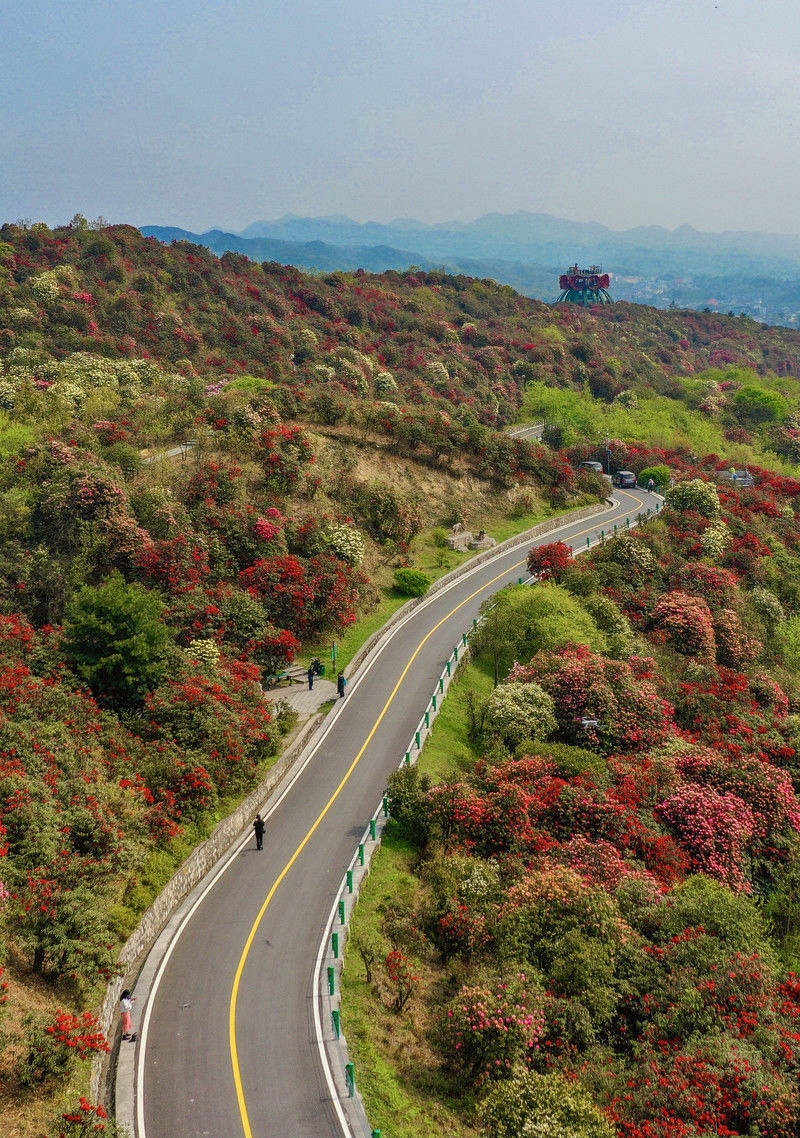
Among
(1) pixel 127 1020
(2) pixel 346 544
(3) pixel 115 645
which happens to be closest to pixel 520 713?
(3) pixel 115 645

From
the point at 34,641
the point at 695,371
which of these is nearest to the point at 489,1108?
the point at 34,641

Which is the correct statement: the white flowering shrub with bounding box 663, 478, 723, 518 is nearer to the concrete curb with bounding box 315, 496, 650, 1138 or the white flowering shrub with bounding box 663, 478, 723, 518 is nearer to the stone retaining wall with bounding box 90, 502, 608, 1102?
the stone retaining wall with bounding box 90, 502, 608, 1102

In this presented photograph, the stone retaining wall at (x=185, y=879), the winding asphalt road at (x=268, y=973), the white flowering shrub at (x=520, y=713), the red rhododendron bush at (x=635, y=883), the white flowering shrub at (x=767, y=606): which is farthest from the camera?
the white flowering shrub at (x=767, y=606)

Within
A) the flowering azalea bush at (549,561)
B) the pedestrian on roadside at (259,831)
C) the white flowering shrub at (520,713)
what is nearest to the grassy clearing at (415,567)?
the flowering azalea bush at (549,561)

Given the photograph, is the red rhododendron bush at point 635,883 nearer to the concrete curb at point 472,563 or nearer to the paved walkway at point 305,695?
the paved walkway at point 305,695

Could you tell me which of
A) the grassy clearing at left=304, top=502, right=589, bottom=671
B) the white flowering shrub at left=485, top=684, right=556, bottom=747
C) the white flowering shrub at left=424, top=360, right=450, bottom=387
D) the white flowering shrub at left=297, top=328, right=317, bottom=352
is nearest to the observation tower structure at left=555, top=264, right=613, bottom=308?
the white flowering shrub at left=424, top=360, right=450, bottom=387
